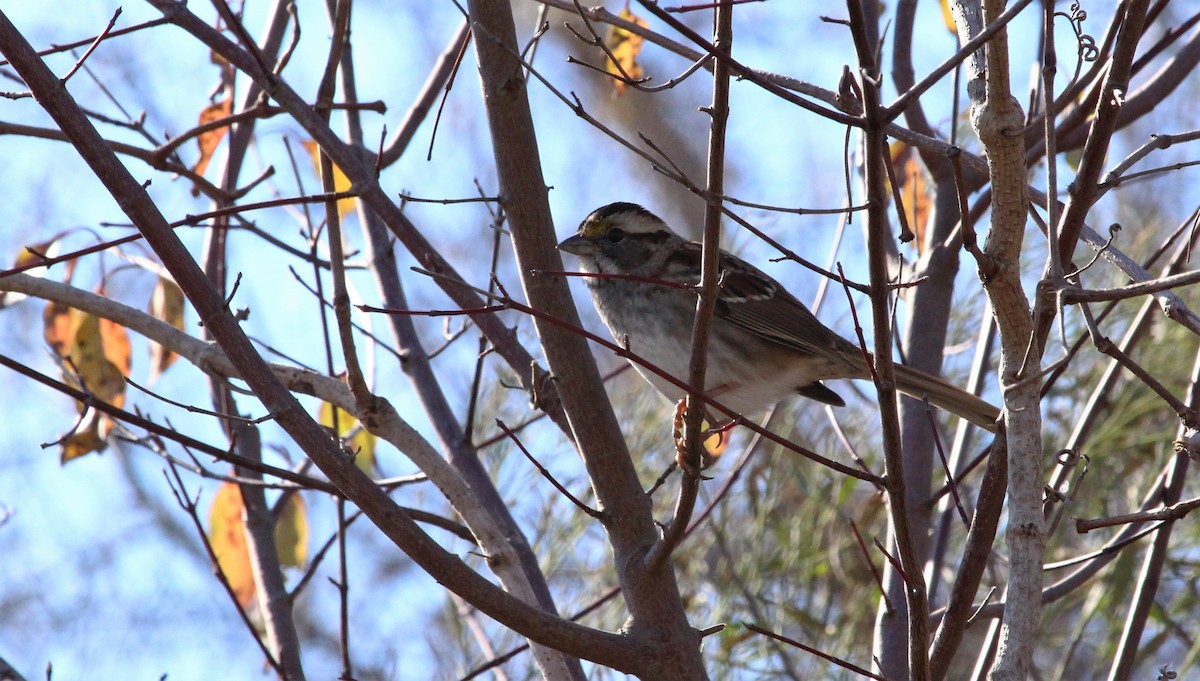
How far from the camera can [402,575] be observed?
25.3ft

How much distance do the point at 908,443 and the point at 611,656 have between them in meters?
1.55

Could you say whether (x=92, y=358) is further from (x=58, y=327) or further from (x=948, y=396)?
(x=948, y=396)

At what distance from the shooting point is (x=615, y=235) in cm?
414

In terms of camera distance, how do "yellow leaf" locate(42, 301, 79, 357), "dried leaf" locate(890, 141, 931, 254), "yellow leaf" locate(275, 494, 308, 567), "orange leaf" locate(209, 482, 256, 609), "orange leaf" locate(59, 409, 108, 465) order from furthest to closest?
"yellow leaf" locate(275, 494, 308, 567)
"dried leaf" locate(890, 141, 931, 254)
"orange leaf" locate(209, 482, 256, 609)
"yellow leaf" locate(42, 301, 79, 357)
"orange leaf" locate(59, 409, 108, 465)

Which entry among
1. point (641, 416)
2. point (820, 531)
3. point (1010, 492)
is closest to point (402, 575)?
point (641, 416)

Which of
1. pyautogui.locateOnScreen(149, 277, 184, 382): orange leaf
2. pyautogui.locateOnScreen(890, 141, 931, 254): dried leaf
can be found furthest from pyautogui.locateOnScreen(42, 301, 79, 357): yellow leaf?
pyautogui.locateOnScreen(890, 141, 931, 254): dried leaf

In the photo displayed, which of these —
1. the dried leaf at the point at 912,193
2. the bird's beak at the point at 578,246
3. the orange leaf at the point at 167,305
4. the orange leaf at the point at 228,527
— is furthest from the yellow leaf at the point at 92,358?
the dried leaf at the point at 912,193

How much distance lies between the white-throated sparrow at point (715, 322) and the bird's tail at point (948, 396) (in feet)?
1.42

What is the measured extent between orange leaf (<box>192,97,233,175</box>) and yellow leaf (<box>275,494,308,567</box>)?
109cm

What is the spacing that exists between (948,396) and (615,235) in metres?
1.26

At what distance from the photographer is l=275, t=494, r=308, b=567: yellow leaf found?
403cm

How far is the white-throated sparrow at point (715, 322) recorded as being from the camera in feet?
12.8

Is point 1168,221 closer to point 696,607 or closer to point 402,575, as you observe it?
point 696,607

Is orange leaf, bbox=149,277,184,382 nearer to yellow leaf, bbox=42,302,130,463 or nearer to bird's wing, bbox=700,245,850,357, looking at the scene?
yellow leaf, bbox=42,302,130,463
